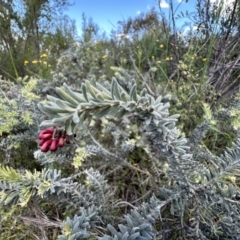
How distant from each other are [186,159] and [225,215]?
7.8 inches

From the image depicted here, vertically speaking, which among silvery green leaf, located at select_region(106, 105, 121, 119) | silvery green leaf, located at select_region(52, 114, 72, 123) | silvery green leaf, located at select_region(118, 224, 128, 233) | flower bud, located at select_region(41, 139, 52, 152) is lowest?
silvery green leaf, located at select_region(118, 224, 128, 233)

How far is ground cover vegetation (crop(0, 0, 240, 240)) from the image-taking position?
556 mm

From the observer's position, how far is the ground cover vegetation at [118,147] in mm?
556

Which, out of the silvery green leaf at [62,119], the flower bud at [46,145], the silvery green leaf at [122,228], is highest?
the silvery green leaf at [62,119]

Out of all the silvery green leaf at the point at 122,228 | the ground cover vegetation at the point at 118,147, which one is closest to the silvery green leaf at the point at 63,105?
the ground cover vegetation at the point at 118,147

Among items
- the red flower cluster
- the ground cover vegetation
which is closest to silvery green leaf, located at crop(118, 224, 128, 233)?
the ground cover vegetation

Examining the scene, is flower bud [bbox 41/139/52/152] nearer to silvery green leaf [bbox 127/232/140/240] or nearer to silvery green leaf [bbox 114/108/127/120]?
silvery green leaf [bbox 114/108/127/120]

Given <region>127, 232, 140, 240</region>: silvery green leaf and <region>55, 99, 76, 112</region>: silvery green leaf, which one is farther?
<region>127, 232, 140, 240</region>: silvery green leaf

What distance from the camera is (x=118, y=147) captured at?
4.17ft

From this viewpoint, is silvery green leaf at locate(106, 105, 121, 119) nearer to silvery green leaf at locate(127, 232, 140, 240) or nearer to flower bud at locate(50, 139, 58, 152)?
flower bud at locate(50, 139, 58, 152)

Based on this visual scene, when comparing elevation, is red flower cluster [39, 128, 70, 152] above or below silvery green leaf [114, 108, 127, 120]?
below

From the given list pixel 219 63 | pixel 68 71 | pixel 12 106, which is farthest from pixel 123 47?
pixel 12 106

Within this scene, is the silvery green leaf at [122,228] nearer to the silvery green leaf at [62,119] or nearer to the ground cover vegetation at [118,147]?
the ground cover vegetation at [118,147]

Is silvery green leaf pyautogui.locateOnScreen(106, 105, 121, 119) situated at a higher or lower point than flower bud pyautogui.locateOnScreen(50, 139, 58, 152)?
higher
